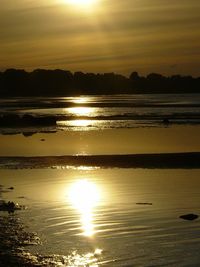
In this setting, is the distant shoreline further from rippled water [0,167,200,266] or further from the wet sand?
rippled water [0,167,200,266]

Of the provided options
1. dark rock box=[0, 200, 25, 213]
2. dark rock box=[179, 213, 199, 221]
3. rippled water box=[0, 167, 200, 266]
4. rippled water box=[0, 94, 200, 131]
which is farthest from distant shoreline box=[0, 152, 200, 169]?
rippled water box=[0, 94, 200, 131]

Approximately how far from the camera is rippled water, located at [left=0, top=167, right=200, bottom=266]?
11961 mm

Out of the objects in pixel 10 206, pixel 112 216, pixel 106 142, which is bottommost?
pixel 112 216

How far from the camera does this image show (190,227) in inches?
549

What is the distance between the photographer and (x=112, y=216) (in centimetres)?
1512

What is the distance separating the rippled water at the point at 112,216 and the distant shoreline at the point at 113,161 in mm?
2993

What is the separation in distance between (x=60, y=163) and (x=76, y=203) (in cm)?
1074

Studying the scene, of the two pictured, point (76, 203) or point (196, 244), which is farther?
point (76, 203)

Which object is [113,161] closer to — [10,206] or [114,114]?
[10,206]

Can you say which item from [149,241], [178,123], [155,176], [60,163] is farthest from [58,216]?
[178,123]

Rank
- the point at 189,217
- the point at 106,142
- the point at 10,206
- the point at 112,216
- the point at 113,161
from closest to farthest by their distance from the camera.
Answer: the point at 189,217 < the point at 112,216 < the point at 10,206 < the point at 113,161 < the point at 106,142

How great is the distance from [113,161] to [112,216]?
43.6 ft

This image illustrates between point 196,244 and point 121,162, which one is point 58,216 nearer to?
point 196,244

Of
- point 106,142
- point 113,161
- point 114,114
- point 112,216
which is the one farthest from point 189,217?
point 114,114
